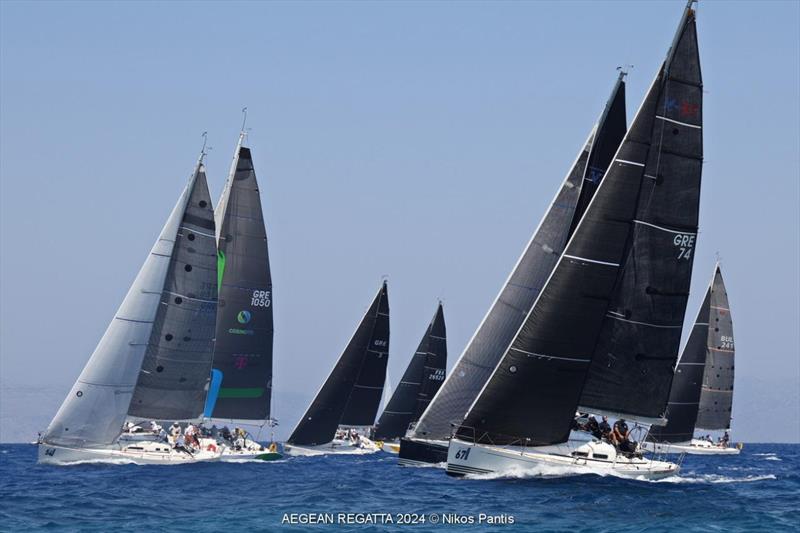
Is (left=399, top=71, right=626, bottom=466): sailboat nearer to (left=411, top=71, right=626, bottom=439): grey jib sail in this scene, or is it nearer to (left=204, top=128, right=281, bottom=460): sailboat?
(left=411, top=71, right=626, bottom=439): grey jib sail

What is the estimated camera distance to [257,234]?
5075 cm

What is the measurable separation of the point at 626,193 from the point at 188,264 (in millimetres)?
17825

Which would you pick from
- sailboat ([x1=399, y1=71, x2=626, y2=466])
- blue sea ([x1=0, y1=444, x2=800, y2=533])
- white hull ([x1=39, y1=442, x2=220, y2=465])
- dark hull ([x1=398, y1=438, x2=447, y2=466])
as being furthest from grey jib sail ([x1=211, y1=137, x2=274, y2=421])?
sailboat ([x1=399, y1=71, x2=626, y2=466])

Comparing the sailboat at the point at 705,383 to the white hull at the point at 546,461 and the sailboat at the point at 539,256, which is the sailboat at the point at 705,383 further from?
the white hull at the point at 546,461

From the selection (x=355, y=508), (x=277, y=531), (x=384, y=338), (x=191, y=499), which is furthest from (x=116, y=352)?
(x=384, y=338)

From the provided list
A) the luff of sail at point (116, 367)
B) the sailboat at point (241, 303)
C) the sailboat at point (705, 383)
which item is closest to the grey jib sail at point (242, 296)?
the sailboat at point (241, 303)

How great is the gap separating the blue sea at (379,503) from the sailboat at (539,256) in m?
4.09

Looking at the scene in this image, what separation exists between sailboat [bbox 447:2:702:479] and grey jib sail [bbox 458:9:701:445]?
0.09 ft

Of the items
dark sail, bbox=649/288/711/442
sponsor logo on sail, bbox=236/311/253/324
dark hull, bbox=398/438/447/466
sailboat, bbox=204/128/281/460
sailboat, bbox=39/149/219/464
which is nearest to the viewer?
sailboat, bbox=39/149/219/464

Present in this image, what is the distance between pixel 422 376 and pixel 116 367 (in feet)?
93.1

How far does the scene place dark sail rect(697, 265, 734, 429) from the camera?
73.9 m

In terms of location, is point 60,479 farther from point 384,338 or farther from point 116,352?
point 384,338

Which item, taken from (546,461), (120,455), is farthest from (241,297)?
(546,461)

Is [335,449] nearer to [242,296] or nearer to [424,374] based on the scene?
[424,374]
